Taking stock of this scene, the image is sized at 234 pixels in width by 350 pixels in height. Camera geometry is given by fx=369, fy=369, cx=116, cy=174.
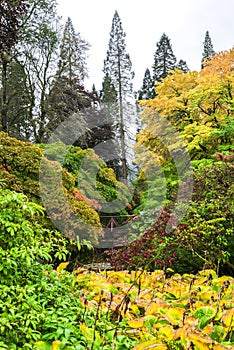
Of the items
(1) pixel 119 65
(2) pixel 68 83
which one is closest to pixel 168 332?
(2) pixel 68 83

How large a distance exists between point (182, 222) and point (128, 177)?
1292 cm

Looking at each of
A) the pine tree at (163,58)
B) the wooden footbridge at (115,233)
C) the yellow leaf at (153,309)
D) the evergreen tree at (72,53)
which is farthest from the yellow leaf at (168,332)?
the pine tree at (163,58)

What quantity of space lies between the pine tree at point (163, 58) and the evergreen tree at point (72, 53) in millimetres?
5760

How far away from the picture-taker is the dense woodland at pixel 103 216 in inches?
72.0

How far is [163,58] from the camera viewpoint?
20.4 metres

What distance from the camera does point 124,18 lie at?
19.5 m

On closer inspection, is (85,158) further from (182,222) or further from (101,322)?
(101,322)

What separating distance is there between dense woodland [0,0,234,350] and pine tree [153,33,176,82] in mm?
4498

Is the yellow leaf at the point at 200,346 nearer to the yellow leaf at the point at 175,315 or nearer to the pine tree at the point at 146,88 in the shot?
the yellow leaf at the point at 175,315

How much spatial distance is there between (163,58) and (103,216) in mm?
13226

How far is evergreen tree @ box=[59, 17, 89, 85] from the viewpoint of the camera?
50.0 feet

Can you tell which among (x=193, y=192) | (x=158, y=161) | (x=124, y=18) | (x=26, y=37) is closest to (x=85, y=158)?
(x=158, y=161)

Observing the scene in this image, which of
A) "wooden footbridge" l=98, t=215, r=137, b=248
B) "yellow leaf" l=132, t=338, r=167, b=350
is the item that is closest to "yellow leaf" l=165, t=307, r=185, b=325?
"yellow leaf" l=132, t=338, r=167, b=350

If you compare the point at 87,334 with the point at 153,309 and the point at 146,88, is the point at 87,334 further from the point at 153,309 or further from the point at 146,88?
the point at 146,88
